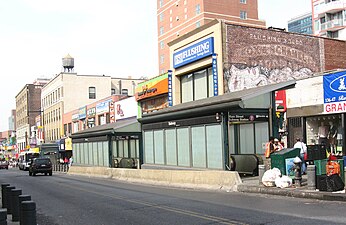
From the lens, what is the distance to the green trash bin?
56.6 feet

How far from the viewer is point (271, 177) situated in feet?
55.1

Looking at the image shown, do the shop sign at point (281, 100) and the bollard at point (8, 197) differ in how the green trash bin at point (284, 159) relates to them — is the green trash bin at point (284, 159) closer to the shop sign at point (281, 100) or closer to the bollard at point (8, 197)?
the shop sign at point (281, 100)

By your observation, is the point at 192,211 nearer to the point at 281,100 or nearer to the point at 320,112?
the point at 320,112

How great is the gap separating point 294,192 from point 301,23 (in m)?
142

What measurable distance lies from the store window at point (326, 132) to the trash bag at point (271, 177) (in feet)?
23.2

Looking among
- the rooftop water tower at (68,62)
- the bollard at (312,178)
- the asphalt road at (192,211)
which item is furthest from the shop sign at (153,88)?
the rooftop water tower at (68,62)

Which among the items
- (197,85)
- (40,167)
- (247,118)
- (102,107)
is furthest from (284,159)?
(102,107)

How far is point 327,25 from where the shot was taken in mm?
65938

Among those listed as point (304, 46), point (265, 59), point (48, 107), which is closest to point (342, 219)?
point (265, 59)

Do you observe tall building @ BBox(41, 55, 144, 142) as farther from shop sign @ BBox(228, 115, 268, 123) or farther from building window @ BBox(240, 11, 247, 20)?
shop sign @ BBox(228, 115, 268, 123)

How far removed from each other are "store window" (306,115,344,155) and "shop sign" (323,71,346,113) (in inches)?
26.0

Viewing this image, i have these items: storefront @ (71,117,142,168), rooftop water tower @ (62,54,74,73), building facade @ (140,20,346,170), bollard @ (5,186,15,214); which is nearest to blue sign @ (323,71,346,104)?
building facade @ (140,20,346,170)

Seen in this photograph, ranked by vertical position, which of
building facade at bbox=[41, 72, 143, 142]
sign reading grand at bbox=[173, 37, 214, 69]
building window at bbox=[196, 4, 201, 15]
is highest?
building window at bbox=[196, 4, 201, 15]

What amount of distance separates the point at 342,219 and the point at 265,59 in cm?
2179
